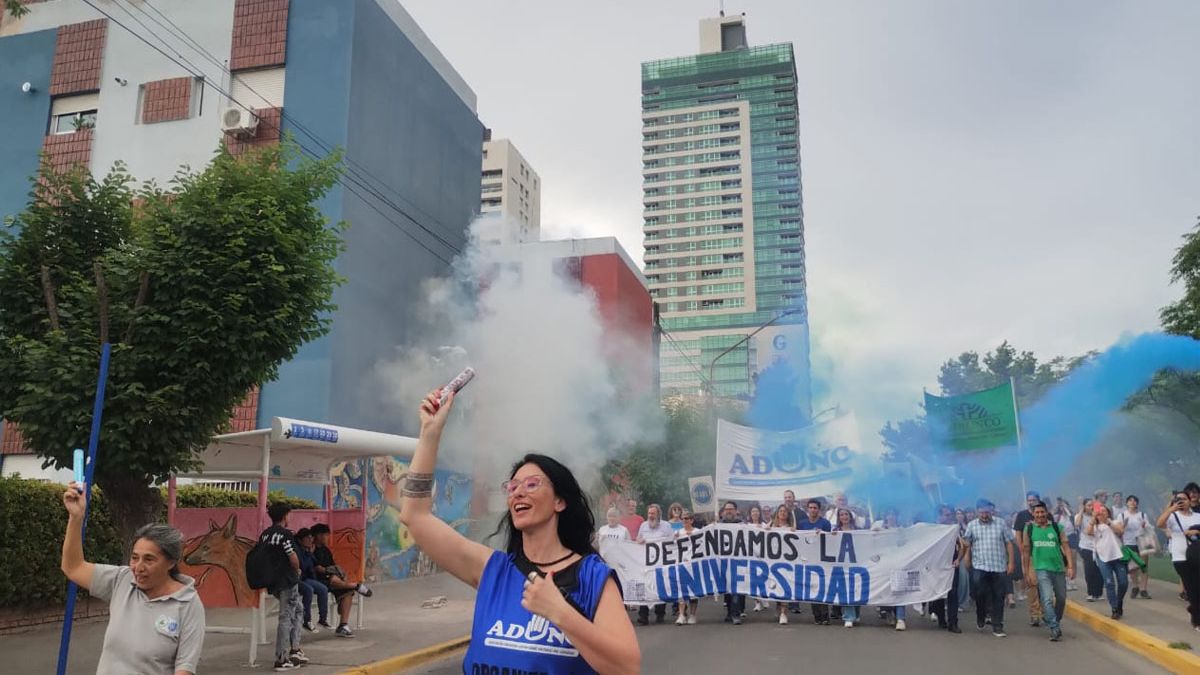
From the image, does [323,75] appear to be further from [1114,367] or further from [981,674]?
[981,674]

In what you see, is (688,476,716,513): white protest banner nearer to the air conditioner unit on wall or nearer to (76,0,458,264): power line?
(76,0,458,264): power line

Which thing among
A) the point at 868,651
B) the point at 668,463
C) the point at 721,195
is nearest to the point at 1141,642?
the point at 868,651

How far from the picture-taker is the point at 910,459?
18.2 m

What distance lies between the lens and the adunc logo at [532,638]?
224 centimetres

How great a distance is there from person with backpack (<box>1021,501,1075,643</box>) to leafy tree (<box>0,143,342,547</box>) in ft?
28.4

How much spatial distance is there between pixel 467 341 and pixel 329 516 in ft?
53.6

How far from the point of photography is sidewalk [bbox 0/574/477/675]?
8.93m

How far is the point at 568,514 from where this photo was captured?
2.62 meters

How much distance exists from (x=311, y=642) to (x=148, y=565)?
7.43 m

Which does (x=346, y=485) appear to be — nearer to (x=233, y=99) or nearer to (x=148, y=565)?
(x=233, y=99)

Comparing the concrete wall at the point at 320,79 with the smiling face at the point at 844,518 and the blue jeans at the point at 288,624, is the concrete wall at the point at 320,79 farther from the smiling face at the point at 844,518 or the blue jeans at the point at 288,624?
the smiling face at the point at 844,518

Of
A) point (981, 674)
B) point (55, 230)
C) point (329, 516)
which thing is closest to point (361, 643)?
point (329, 516)

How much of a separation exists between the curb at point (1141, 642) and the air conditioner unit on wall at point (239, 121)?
68.7 ft

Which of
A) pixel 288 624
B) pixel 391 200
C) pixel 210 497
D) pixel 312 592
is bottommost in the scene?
pixel 288 624
